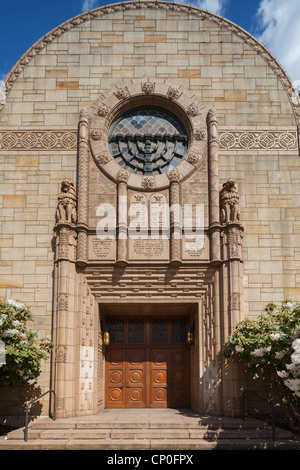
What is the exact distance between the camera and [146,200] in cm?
1609

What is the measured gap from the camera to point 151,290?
50.7 feet

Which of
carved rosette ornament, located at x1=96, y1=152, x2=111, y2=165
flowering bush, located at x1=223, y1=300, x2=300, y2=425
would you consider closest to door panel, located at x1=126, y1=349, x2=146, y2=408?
flowering bush, located at x1=223, y1=300, x2=300, y2=425

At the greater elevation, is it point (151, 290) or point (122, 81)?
point (122, 81)

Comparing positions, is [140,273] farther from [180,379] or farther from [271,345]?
[271,345]

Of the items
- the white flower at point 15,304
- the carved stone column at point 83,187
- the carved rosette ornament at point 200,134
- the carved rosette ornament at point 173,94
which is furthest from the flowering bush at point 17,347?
the carved rosette ornament at point 173,94

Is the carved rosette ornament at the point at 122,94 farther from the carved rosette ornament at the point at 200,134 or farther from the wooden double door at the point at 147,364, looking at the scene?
the wooden double door at the point at 147,364

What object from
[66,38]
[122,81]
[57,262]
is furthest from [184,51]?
[57,262]

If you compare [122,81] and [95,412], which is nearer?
[95,412]

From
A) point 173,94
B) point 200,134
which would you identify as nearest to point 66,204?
point 200,134

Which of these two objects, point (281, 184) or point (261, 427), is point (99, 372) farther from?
point (281, 184)

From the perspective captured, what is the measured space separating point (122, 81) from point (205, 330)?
815cm

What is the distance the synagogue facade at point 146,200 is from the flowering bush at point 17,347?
71 centimetres

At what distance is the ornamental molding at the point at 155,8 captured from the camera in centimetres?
1713

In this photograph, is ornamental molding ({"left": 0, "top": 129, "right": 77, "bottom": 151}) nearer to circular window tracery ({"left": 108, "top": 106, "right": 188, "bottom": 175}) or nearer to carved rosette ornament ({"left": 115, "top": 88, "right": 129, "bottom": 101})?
circular window tracery ({"left": 108, "top": 106, "right": 188, "bottom": 175})
